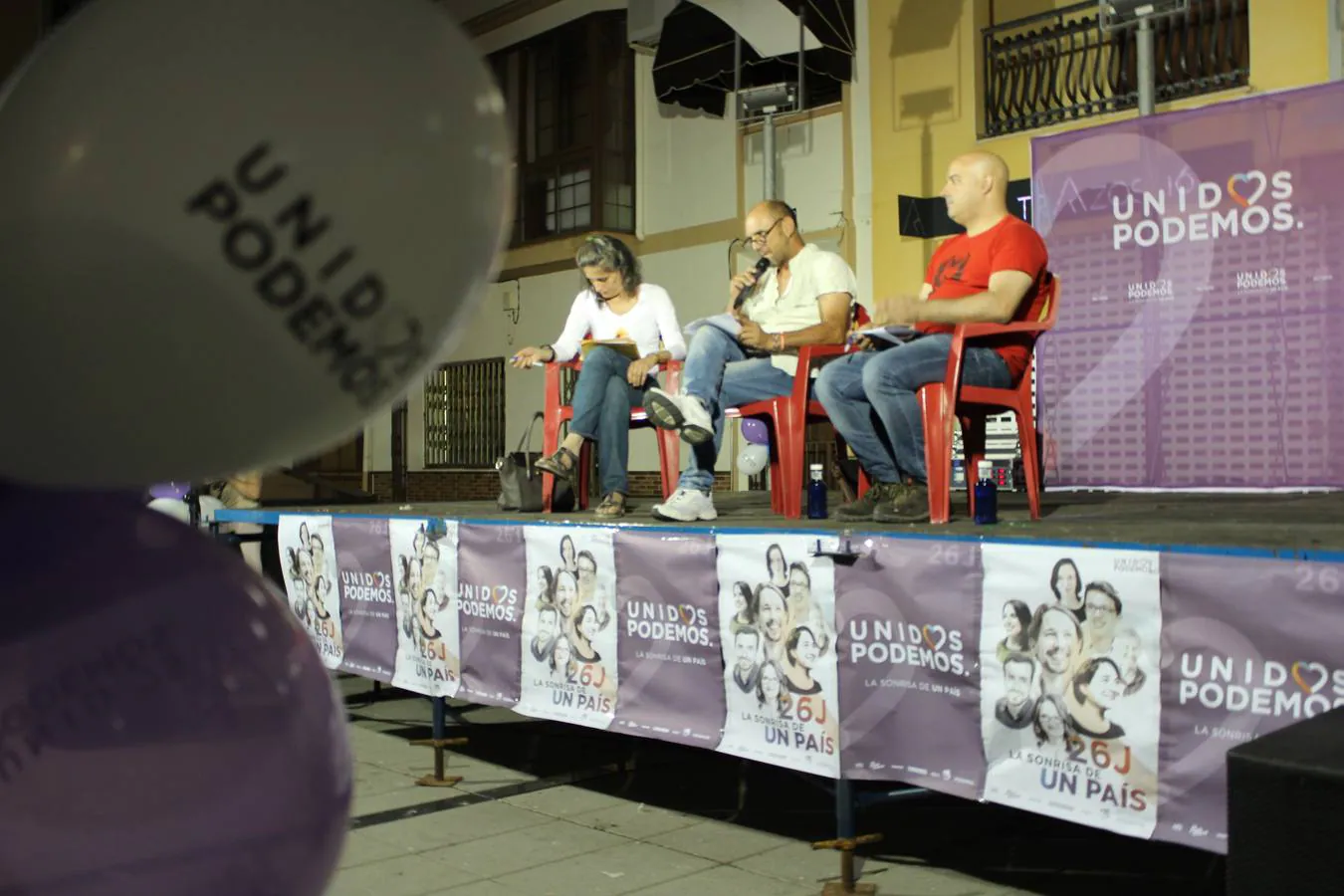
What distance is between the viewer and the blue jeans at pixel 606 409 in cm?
411

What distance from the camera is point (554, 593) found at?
371 centimetres

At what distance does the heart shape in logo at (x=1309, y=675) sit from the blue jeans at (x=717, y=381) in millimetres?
1851

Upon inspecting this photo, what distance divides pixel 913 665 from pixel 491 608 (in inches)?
64.9

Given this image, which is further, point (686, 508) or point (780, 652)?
point (686, 508)

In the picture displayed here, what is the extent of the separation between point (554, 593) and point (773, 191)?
775 centimetres

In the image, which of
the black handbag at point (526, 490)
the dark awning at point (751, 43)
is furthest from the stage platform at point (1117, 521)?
the dark awning at point (751, 43)

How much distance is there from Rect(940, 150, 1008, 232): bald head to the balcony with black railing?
5667 millimetres

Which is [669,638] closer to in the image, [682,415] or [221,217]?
[682,415]

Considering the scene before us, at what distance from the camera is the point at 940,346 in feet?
10.6

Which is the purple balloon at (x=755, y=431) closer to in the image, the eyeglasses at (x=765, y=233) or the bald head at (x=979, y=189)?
the eyeglasses at (x=765, y=233)

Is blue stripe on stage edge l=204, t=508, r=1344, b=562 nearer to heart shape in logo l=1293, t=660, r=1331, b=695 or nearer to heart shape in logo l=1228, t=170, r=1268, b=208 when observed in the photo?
heart shape in logo l=1293, t=660, r=1331, b=695

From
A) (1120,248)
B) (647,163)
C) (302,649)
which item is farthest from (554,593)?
(647,163)

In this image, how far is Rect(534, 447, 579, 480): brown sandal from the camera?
4137 millimetres

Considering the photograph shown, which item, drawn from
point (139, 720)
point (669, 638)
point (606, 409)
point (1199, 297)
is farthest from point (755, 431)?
point (139, 720)
